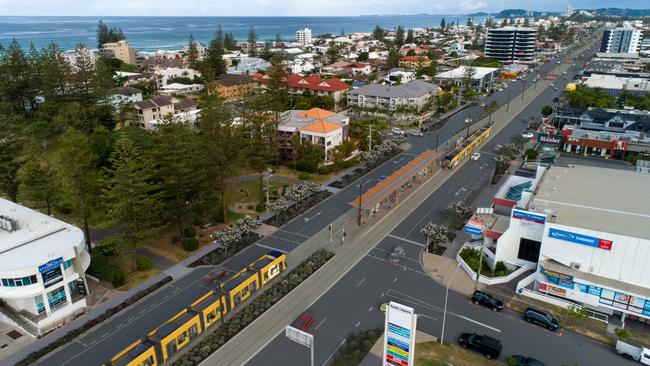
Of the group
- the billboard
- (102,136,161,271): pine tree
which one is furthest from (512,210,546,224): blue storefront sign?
(102,136,161,271): pine tree

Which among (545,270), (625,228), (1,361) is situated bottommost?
(1,361)

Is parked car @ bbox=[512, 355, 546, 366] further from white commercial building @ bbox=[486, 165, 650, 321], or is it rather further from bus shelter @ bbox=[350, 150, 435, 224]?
bus shelter @ bbox=[350, 150, 435, 224]

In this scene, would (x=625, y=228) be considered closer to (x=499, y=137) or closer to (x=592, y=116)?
(x=499, y=137)

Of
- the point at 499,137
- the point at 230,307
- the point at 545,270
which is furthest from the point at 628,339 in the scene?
the point at 499,137

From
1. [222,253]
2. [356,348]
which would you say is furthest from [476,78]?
[356,348]

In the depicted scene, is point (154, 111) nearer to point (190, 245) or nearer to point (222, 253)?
point (190, 245)

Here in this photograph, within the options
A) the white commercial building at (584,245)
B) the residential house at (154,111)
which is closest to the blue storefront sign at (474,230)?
the white commercial building at (584,245)
